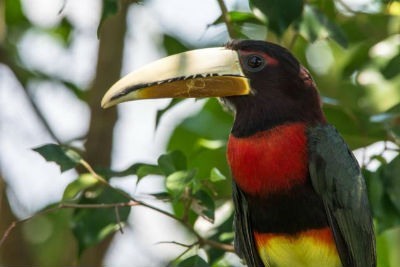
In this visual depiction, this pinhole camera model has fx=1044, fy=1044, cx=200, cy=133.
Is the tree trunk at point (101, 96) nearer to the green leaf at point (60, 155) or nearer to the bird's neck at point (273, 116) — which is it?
the green leaf at point (60, 155)

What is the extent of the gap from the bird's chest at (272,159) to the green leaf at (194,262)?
1.17ft

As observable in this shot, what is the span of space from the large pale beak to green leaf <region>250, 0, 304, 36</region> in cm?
38

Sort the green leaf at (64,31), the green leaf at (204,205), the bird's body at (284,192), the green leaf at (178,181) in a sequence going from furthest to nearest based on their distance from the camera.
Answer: the green leaf at (64,31), the green leaf at (204,205), the bird's body at (284,192), the green leaf at (178,181)

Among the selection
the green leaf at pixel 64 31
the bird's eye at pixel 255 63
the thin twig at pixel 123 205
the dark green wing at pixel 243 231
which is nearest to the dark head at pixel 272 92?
the bird's eye at pixel 255 63

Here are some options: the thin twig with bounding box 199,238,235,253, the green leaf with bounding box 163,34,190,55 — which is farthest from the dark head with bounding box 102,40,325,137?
the green leaf with bounding box 163,34,190,55

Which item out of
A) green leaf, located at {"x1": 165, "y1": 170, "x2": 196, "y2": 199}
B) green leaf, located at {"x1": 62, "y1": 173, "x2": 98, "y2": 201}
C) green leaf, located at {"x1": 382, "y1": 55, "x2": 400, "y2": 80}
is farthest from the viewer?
green leaf, located at {"x1": 382, "y1": 55, "x2": 400, "y2": 80}

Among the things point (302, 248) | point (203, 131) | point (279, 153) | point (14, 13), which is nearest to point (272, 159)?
point (279, 153)

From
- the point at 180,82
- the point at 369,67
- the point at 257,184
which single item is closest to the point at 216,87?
the point at 180,82

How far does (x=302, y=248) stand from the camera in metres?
4.38

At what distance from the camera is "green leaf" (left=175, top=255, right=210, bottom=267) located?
14.0 ft

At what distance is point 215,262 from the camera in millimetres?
4695

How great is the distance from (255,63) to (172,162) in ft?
1.85

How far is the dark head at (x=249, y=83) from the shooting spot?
14.3 feet

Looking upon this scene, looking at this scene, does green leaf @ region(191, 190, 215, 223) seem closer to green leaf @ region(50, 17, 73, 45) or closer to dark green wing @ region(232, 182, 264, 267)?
dark green wing @ region(232, 182, 264, 267)
